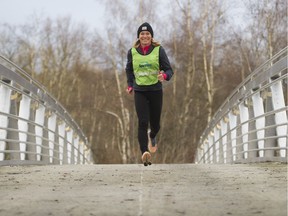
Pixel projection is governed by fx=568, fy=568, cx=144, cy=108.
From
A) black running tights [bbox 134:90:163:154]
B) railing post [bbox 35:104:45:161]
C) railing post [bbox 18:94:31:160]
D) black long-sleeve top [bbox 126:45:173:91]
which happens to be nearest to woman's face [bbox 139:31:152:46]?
black long-sleeve top [bbox 126:45:173:91]

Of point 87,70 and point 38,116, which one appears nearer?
point 38,116

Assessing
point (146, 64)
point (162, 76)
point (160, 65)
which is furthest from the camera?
point (160, 65)

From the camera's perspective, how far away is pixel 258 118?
8.24 metres

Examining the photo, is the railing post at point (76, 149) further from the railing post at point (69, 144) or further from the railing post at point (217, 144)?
the railing post at point (217, 144)

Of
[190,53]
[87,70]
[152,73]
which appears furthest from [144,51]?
[87,70]

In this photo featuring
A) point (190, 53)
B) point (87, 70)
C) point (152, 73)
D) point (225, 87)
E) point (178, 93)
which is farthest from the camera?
point (87, 70)

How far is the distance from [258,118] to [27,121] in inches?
135

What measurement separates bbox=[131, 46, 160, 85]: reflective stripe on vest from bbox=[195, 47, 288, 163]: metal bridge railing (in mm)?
1534

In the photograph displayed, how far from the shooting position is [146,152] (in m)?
7.36

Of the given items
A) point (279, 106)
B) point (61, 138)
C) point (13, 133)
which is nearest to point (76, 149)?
point (61, 138)

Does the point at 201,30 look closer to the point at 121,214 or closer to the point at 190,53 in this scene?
the point at 190,53

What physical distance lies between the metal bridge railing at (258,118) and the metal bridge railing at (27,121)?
342 centimetres

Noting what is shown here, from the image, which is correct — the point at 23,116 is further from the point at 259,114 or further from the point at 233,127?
the point at 233,127

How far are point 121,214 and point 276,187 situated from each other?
1.57 m
